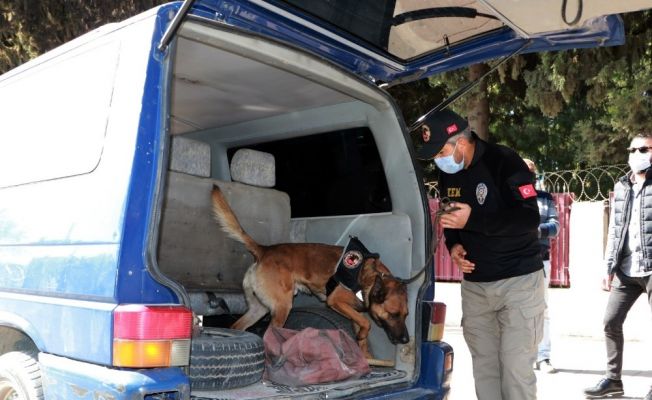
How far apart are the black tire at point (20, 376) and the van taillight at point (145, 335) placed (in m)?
0.60

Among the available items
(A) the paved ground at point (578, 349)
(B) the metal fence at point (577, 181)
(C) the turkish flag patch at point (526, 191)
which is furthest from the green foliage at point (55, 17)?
(C) the turkish flag patch at point (526, 191)

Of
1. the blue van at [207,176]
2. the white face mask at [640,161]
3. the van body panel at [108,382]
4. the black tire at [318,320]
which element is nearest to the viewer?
the van body panel at [108,382]

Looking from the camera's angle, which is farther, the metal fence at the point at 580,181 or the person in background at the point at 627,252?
the metal fence at the point at 580,181

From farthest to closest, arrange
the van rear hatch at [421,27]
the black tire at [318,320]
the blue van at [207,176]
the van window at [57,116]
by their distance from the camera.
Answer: the black tire at [318,320], the van rear hatch at [421,27], the van window at [57,116], the blue van at [207,176]

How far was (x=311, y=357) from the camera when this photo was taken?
3557 mm

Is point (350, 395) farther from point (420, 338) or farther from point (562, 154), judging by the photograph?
point (562, 154)

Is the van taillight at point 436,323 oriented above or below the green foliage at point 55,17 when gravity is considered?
below

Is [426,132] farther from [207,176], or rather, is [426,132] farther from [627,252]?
[627,252]

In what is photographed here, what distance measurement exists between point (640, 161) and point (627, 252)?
79 centimetres

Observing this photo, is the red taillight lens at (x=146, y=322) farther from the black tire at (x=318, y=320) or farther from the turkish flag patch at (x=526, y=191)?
the turkish flag patch at (x=526, y=191)

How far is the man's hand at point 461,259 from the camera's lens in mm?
3837

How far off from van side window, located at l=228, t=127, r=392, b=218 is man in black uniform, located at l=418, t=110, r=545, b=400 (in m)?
0.43

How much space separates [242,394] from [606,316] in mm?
3860

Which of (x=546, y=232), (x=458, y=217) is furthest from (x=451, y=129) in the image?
(x=546, y=232)
